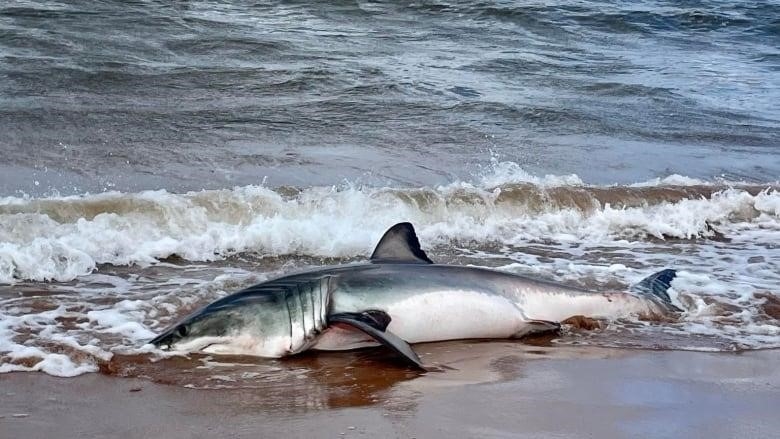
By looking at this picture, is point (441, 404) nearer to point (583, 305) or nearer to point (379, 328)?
point (379, 328)

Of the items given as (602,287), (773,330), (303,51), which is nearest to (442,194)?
(602,287)

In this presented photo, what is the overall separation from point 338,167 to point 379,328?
5.06m

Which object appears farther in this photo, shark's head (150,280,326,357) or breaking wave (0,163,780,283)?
breaking wave (0,163,780,283)

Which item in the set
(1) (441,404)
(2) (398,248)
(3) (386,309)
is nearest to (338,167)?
(2) (398,248)

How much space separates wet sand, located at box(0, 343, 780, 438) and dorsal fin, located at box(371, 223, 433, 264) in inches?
23.4

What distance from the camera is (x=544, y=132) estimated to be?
38.5ft

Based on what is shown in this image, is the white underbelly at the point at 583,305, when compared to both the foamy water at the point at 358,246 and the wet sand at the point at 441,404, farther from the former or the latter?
the wet sand at the point at 441,404

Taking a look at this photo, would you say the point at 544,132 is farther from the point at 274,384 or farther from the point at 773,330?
the point at 274,384

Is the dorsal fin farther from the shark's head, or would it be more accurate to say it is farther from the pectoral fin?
the shark's head

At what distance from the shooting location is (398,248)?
5.02 m

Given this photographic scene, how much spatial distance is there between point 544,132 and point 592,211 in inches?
135

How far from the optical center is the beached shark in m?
4.40

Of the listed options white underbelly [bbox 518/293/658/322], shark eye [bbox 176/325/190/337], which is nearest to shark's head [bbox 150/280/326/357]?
shark eye [bbox 176/325/190/337]

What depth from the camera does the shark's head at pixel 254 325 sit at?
4.39m
